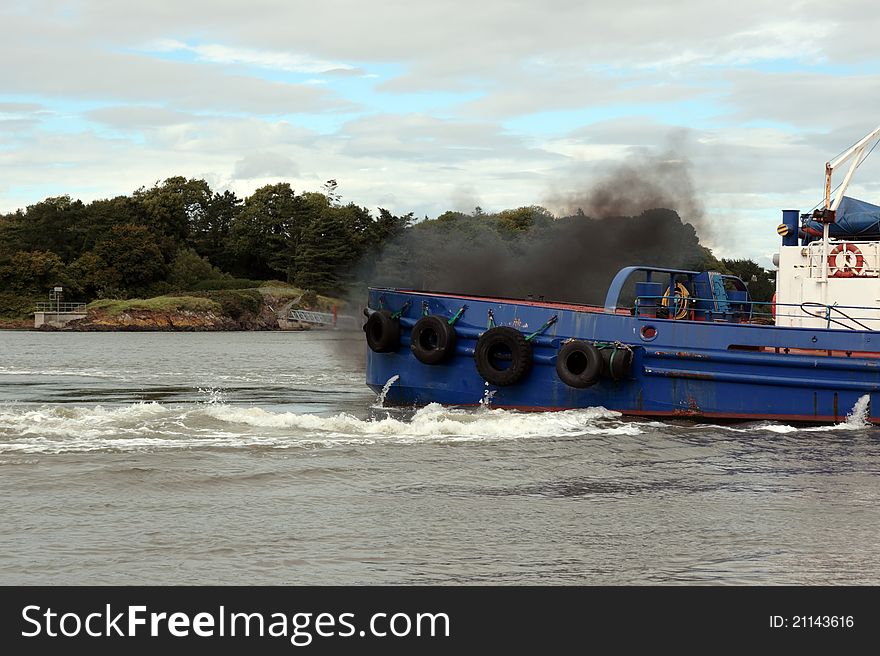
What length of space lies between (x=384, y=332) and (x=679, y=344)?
5.60m

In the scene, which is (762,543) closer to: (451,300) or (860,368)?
(860,368)

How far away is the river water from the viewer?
9711mm

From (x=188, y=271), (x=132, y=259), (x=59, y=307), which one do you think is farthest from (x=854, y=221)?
(x=188, y=271)

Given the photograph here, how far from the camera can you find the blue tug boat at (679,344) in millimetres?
18422

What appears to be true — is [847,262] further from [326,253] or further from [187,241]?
[187,241]

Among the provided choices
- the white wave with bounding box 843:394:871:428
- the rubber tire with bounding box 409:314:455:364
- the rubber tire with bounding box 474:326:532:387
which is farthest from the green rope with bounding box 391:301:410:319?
the white wave with bounding box 843:394:871:428

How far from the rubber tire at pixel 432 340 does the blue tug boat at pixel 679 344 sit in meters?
0.02

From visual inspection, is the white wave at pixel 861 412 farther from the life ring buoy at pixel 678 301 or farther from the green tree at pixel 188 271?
the green tree at pixel 188 271

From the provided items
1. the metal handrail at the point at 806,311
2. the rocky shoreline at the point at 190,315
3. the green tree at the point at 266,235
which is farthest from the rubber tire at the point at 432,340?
the green tree at the point at 266,235

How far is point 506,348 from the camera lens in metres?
20.1

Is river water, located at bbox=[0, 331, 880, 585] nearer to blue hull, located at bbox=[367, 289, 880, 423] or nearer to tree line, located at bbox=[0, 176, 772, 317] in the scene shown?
blue hull, located at bbox=[367, 289, 880, 423]

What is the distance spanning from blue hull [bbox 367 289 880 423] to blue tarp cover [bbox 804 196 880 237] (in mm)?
2786

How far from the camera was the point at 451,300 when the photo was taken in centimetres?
2098

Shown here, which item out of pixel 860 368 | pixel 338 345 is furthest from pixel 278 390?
pixel 860 368
